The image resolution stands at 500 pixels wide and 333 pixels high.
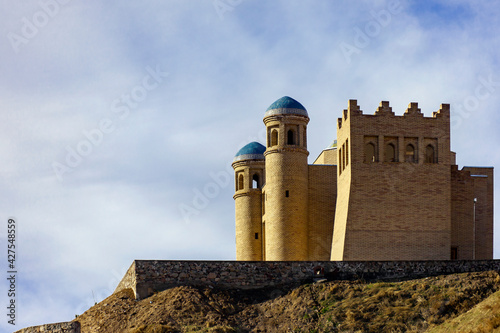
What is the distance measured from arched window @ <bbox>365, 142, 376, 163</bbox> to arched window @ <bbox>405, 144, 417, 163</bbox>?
163 centimetres

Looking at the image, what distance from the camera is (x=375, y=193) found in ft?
155

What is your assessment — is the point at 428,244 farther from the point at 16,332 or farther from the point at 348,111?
the point at 16,332

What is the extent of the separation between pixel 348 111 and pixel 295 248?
25.1 feet

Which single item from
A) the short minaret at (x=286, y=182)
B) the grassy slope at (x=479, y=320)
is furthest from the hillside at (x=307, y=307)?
the short minaret at (x=286, y=182)

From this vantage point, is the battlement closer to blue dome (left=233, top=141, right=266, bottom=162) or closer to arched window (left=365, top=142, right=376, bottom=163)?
arched window (left=365, top=142, right=376, bottom=163)

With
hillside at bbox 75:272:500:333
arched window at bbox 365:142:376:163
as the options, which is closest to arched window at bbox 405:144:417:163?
arched window at bbox 365:142:376:163

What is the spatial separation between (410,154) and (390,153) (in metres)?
1.07

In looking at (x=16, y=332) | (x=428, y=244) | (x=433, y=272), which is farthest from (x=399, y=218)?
(x=16, y=332)

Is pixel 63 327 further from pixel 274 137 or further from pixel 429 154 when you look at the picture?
pixel 429 154

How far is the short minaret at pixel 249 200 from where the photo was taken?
182 ft

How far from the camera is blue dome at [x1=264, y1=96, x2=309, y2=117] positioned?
5206 centimetres

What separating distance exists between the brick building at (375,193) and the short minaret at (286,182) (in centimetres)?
5

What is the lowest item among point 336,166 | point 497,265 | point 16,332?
point 16,332

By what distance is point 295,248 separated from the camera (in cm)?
5066
